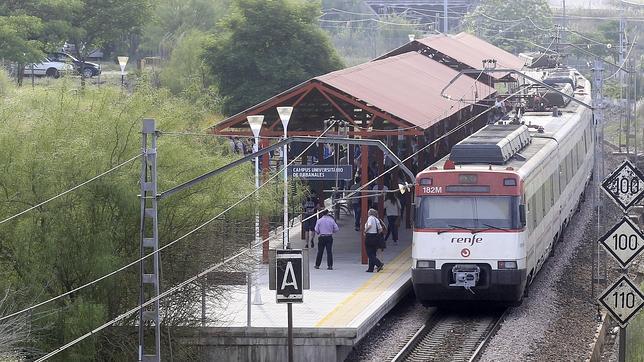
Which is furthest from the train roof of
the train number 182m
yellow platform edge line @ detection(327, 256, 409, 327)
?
yellow platform edge line @ detection(327, 256, 409, 327)

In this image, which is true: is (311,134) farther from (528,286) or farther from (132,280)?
(132,280)

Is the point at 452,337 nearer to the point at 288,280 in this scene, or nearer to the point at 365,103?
the point at 288,280

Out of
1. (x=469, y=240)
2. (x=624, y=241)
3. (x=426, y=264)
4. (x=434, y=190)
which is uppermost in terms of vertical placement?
(x=434, y=190)

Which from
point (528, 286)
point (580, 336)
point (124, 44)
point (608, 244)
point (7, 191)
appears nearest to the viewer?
point (608, 244)

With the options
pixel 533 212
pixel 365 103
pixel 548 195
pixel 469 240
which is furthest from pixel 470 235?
pixel 365 103

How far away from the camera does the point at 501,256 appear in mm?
21328

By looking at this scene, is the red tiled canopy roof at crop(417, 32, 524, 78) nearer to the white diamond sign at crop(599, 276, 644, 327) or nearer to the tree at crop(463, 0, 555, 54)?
the white diamond sign at crop(599, 276, 644, 327)

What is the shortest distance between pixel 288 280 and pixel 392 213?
36.2 feet

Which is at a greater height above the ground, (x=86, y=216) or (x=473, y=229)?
(x=86, y=216)

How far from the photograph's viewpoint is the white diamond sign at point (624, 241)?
54.5 ft

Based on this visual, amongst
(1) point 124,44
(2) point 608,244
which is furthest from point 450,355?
(1) point 124,44

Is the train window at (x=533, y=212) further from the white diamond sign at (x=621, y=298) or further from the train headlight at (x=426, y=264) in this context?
the white diamond sign at (x=621, y=298)

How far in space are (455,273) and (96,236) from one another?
631 cm

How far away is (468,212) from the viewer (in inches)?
847
